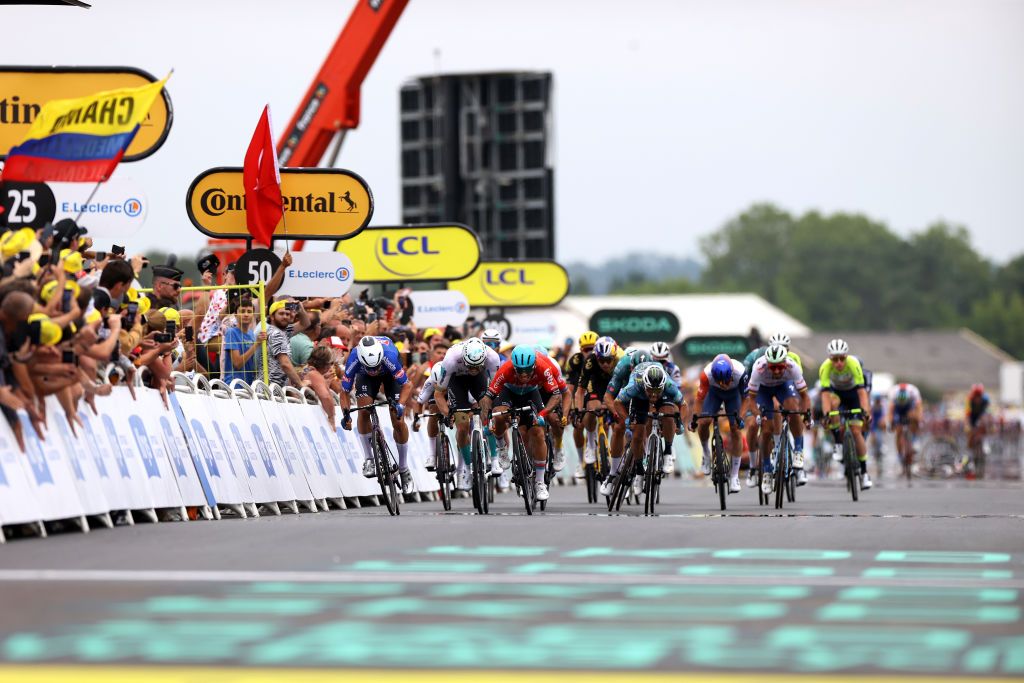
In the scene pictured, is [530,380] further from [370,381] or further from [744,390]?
[744,390]

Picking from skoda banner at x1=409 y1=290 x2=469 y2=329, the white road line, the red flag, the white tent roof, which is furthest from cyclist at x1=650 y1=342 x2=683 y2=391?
the white tent roof

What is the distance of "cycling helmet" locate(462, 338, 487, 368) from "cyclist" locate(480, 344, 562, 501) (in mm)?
229

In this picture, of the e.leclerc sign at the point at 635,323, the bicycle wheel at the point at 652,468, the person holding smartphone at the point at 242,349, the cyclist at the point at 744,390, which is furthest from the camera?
the e.leclerc sign at the point at 635,323

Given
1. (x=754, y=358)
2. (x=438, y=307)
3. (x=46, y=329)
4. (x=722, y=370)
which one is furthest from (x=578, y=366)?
(x=46, y=329)

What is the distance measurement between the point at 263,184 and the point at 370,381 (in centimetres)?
484

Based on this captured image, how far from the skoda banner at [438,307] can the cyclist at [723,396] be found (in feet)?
29.9

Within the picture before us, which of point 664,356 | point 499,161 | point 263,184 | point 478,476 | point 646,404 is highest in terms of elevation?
point 499,161

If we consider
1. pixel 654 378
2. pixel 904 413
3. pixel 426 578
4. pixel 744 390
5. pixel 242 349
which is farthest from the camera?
pixel 904 413

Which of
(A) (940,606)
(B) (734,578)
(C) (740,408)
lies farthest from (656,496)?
(A) (940,606)

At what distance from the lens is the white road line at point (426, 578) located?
10.4 metres

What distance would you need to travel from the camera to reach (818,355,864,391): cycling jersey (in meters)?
23.8

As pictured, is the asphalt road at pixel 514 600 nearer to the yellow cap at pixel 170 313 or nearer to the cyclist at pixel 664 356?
the yellow cap at pixel 170 313

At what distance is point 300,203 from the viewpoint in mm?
23312

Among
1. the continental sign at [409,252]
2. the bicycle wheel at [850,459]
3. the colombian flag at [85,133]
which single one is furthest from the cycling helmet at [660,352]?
the continental sign at [409,252]
